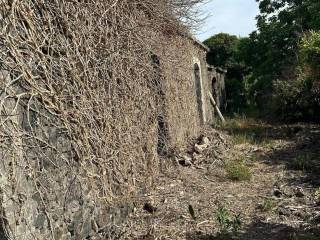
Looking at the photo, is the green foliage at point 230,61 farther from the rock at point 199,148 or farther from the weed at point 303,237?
the weed at point 303,237

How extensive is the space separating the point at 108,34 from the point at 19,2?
1.79m

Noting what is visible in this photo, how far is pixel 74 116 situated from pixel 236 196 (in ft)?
11.8

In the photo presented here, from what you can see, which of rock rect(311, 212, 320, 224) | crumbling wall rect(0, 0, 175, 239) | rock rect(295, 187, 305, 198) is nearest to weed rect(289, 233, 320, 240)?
rock rect(311, 212, 320, 224)

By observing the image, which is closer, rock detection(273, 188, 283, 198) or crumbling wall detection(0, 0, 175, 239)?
crumbling wall detection(0, 0, 175, 239)

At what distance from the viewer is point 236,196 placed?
25.0 ft

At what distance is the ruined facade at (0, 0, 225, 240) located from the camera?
4137 millimetres

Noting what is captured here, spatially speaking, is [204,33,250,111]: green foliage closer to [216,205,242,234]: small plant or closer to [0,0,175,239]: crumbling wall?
[0,0,175,239]: crumbling wall

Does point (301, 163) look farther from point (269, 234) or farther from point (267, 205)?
point (269, 234)

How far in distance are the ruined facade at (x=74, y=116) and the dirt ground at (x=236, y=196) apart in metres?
0.48

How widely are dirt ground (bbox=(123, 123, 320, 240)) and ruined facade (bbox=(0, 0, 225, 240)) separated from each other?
1.59 feet

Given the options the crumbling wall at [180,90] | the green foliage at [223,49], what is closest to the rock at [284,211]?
the crumbling wall at [180,90]

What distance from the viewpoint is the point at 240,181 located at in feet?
28.3

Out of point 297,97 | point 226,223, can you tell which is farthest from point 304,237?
point 297,97

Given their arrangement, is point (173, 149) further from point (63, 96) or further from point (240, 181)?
point (63, 96)
